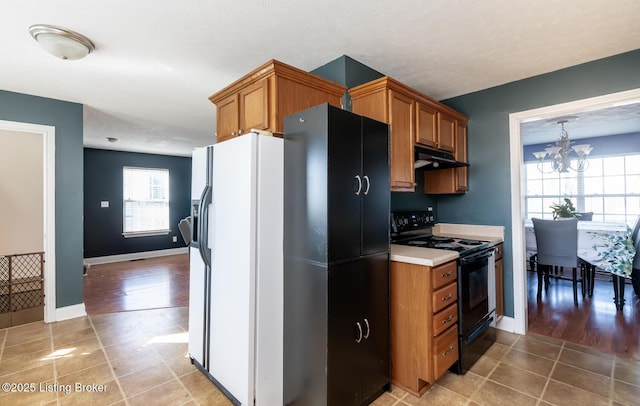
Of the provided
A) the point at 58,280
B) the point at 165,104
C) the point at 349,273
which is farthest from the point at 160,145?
the point at 349,273

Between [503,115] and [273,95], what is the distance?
8.06 feet

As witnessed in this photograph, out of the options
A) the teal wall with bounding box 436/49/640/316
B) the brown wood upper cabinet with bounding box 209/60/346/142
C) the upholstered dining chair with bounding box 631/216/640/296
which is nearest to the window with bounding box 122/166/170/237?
the brown wood upper cabinet with bounding box 209/60/346/142

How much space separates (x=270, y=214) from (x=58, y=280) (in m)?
3.19

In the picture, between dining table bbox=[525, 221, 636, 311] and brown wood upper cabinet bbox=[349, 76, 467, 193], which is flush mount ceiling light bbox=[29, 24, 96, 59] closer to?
brown wood upper cabinet bbox=[349, 76, 467, 193]

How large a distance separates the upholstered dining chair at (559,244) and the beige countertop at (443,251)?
1147 millimetres

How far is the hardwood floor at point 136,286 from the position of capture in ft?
12.6

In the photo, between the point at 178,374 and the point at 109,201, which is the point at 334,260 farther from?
the point at 109,201

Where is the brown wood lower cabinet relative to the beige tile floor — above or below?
above

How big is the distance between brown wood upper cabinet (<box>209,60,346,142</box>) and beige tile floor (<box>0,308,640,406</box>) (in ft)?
6.37

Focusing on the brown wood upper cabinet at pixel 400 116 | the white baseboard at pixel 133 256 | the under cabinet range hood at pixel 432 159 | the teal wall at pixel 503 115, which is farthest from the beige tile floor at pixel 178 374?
the white baseboard at pixel 133 256

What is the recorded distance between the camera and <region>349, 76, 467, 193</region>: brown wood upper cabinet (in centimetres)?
232

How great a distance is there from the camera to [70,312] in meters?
3.42

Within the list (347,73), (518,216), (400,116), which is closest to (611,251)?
(518,216)

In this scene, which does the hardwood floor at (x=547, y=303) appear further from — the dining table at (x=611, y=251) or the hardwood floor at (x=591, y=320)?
the dining table at (x=611, y=251)
